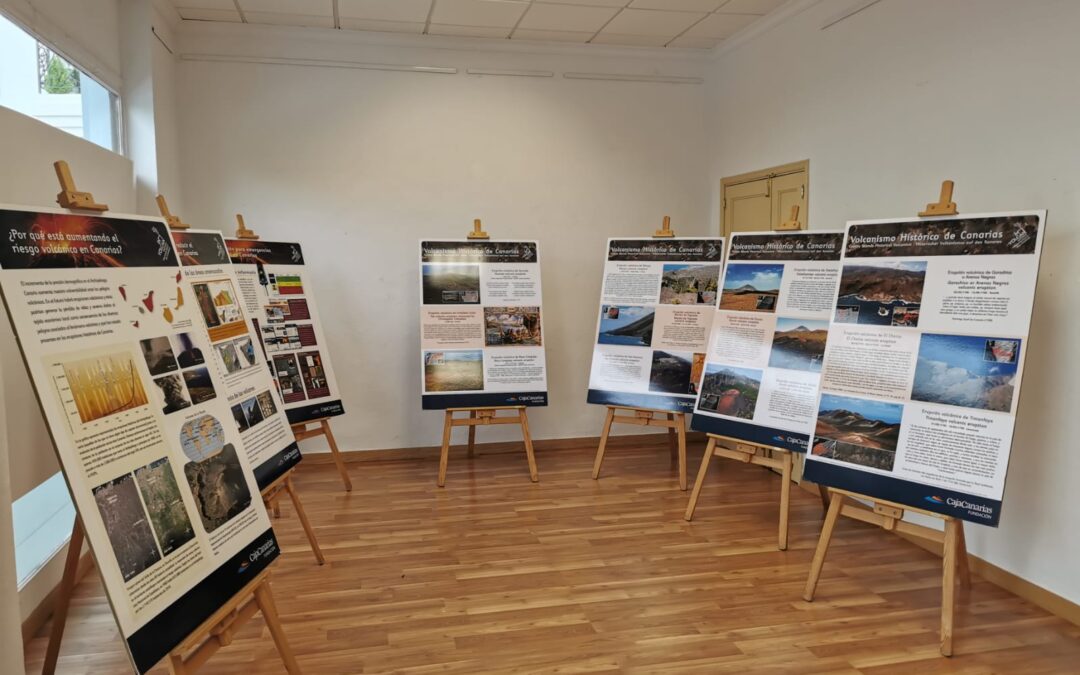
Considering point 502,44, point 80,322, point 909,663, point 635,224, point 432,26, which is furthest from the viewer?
point 635,224

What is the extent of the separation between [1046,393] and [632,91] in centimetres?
402

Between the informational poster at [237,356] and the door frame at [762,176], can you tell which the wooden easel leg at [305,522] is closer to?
the informational poster at [237,356]

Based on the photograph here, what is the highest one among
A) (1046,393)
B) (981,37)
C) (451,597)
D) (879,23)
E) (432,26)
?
(432,26)

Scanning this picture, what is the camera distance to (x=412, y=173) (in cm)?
569

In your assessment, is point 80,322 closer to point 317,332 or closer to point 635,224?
point 317,332

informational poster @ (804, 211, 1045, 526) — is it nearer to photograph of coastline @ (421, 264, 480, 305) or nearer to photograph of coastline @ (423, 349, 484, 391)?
photograph of coastline @ (423, 349, 484, 391)

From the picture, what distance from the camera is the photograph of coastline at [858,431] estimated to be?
10.4 ft

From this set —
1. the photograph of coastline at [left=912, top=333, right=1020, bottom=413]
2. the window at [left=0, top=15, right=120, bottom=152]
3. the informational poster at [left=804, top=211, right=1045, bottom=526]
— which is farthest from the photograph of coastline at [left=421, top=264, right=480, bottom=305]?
the photograph of coastline at [left=912, top=333, right=1020, bottom=413]

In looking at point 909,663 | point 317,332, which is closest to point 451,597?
point 909,663

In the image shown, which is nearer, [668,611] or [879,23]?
[668,611]

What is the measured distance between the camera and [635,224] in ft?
20.2

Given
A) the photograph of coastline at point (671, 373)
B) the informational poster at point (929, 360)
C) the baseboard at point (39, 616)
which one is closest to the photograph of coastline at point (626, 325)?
the photograph of coastline at point (671, 373)

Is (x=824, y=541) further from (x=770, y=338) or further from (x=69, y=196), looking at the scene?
(x=69, y=196)

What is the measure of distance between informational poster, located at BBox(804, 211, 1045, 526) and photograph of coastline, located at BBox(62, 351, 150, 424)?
288 centimetres
